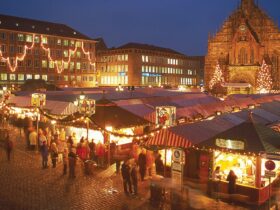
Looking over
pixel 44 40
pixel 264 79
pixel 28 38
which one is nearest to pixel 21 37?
pixel 28 38

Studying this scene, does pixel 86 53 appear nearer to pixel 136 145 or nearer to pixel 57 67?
pixel 57 67

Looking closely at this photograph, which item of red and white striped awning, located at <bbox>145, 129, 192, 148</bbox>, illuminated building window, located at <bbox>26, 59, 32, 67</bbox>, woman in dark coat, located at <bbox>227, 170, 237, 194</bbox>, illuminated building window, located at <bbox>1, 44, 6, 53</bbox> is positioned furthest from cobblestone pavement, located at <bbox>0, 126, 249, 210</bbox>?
illuminated building window, located at <bbox>26, 59, 32, 67</bbox>

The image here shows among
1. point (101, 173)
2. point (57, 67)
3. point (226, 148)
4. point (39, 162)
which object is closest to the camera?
point (226, 148)

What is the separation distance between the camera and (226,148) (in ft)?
44.6

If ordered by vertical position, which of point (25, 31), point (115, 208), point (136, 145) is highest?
point (25, 31)

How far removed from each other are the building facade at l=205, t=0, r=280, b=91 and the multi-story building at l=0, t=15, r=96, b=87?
3124 centimetres

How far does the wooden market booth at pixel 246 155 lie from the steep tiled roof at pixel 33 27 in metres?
63.3

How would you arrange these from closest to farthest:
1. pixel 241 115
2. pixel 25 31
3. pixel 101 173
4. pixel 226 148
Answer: pixel 226 148, pixel 101 173, pixel 241 115, pixel 25 31

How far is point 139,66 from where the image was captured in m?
88.4

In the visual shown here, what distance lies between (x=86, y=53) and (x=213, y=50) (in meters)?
31.0

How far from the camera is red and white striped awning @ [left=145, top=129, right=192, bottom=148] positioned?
15391 millimetres

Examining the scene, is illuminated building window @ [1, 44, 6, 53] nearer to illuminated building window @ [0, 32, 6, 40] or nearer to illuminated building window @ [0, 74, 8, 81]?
illuminated building window @ [0, 32, 6, 40]

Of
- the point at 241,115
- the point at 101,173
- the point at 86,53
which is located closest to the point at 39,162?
the point at 101,173

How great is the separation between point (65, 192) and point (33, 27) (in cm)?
6488
